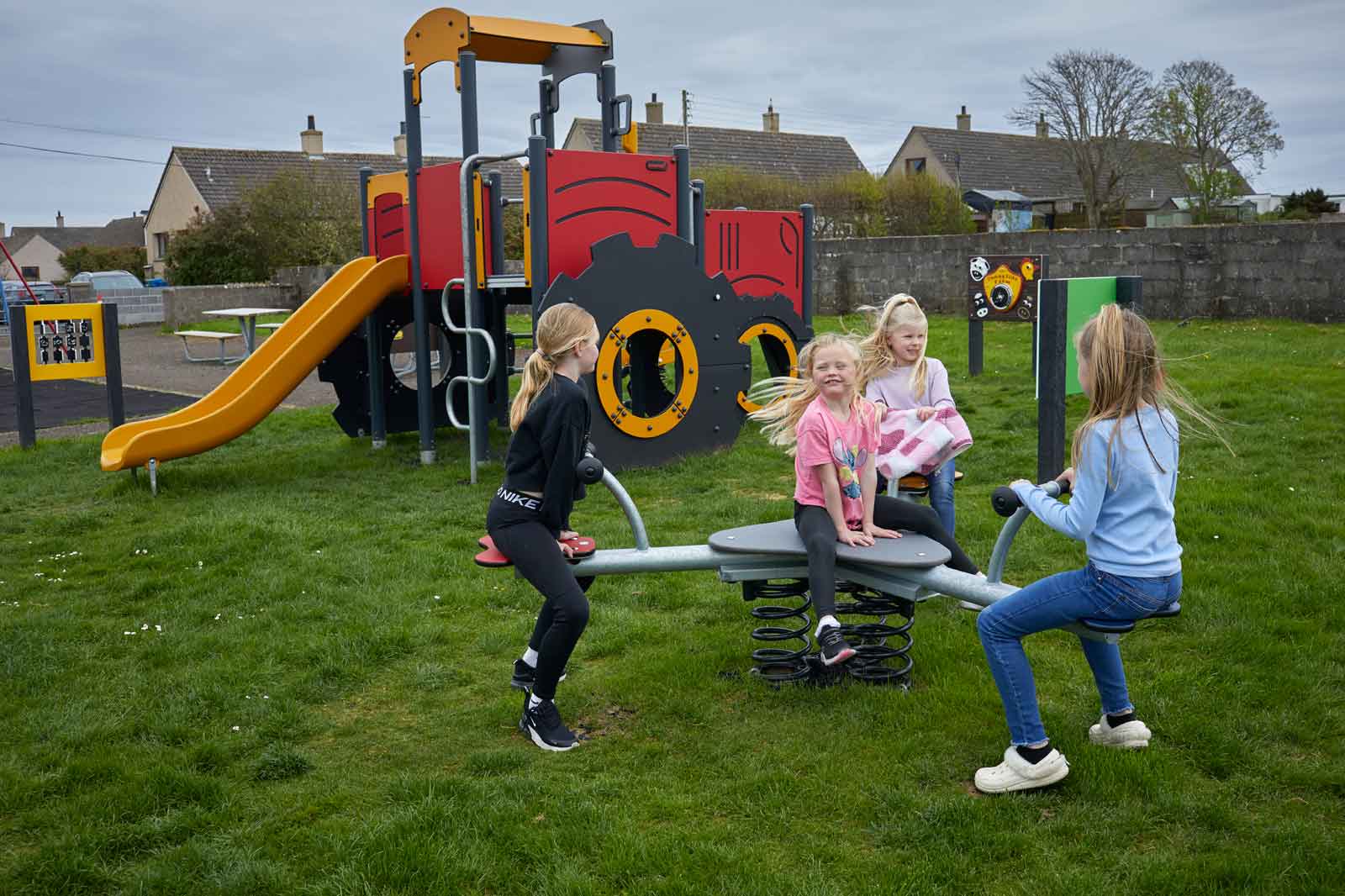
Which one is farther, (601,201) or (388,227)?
(388,227)

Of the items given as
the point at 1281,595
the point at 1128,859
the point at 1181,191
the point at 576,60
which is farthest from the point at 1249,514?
the point at 1181,191

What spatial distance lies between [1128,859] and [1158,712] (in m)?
1.06

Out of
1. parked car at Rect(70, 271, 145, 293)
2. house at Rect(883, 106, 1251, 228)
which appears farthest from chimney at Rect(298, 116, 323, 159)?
house at Rect(883, 106, 1251, 228)

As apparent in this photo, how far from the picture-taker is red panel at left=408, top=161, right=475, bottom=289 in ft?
31.7

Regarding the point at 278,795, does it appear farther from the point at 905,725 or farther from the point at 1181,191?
the point at 1181,191

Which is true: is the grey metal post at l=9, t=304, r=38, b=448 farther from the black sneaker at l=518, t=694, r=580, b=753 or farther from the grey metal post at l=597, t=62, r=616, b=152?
the black sneaker at l=518, t=694, r=580, b=753

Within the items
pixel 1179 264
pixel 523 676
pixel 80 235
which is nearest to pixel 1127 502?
pixel 523 676

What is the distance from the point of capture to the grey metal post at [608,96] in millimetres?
10766

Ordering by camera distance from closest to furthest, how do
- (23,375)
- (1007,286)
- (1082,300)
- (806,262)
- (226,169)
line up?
(1082,300) < (23,375) < (806,262) < (1007,286) < (226,169)

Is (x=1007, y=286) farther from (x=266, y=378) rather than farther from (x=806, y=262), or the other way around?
(x=266, y=378)

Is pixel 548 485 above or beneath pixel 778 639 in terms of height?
above

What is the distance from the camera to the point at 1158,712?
4172 mm

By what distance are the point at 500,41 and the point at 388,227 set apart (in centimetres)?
200

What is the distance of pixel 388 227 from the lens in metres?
11.0
